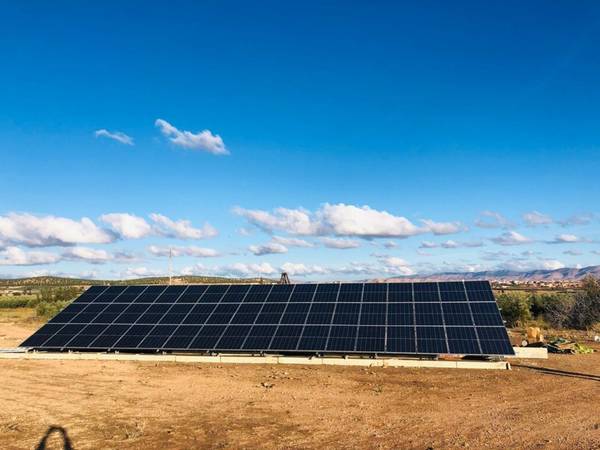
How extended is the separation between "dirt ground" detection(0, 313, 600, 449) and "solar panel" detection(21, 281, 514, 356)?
173cm

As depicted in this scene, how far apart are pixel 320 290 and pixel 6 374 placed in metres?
17.5

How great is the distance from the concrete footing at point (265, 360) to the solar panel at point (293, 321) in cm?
42

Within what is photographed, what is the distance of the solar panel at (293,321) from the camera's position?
25.6m

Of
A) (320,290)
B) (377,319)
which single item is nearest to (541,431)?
(377,319)

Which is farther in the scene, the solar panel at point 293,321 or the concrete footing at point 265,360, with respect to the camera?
the solar panel at point 293,321

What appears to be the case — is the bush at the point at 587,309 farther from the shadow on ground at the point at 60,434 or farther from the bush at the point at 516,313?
the shadow on ground at the point at 60,434

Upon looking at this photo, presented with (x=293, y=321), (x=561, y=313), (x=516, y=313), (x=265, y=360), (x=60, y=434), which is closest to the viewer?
(x=60, y=434)

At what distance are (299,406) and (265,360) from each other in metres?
8.52

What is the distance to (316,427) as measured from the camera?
15.2 m

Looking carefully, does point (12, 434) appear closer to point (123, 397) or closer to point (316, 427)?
point (123, 397)

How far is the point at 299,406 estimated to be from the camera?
17766 millimetres

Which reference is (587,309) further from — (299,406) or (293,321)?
(299,406)

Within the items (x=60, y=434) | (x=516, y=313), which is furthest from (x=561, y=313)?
(x=60, y=434)

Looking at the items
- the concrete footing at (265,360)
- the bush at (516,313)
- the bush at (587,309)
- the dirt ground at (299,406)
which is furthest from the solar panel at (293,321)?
the bush at (516,313)
